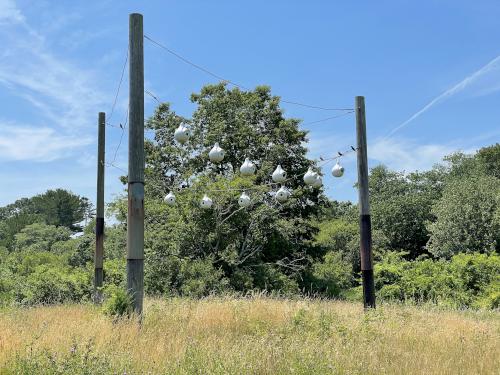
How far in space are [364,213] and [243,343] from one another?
17.0ft

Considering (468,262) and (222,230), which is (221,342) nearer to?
(222,230)

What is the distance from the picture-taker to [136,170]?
316 inches

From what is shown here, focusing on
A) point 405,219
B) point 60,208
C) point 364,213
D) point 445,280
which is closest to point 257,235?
point 445,280

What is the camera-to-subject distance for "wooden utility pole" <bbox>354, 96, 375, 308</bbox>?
1073cm

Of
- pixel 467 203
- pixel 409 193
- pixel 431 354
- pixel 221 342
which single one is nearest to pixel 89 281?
pixel 221 342

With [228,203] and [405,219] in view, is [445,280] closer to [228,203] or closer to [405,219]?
[228,203]

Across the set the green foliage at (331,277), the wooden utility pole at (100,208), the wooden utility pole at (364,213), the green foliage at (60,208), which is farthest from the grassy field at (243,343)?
the green foliage at (60,208)

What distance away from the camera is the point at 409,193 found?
45250mm

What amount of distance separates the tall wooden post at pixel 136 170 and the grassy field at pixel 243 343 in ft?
2.15

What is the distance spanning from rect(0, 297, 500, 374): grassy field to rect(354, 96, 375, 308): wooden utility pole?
126cm

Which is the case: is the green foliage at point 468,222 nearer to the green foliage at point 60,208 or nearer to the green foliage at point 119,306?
the green foliage at point 119,306

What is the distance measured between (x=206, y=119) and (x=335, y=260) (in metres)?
12.6

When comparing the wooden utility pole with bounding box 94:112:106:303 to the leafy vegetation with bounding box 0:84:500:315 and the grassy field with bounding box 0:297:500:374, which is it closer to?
the leafy vegetation with bounding box 0:84:500:315

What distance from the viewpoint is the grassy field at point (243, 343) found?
16.4 ft
